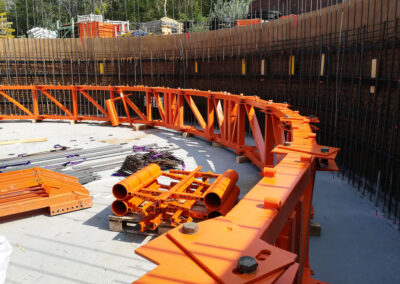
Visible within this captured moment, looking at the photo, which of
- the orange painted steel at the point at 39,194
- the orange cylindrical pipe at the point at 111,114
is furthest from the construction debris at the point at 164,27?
the orange painted steel at the point at 39,194

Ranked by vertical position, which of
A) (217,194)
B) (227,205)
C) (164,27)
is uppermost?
(164,27)

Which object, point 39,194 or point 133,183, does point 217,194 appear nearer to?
point 133,183

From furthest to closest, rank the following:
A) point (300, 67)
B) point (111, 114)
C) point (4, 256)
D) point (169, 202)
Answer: point (111, 114) < point (300, 67) < point (169, 202) < point (4, 256)

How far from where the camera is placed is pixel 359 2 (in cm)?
778

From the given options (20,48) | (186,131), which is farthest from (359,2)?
(20,48)

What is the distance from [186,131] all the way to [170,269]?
37.5ft

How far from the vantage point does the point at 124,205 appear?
568 cm

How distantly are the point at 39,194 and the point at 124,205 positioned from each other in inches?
76.0

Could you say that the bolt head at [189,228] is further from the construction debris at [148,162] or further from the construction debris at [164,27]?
the construction debris at [164,27]

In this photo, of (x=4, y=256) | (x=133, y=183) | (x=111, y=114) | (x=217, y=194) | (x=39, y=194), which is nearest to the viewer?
(x=4, y=256)

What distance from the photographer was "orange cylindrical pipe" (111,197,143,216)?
559 cm

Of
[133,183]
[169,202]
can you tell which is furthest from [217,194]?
[133,183]

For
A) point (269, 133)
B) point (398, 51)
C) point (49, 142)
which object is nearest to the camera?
point (398, 51)

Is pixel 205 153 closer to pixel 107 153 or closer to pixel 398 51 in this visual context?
pixel 107 153
